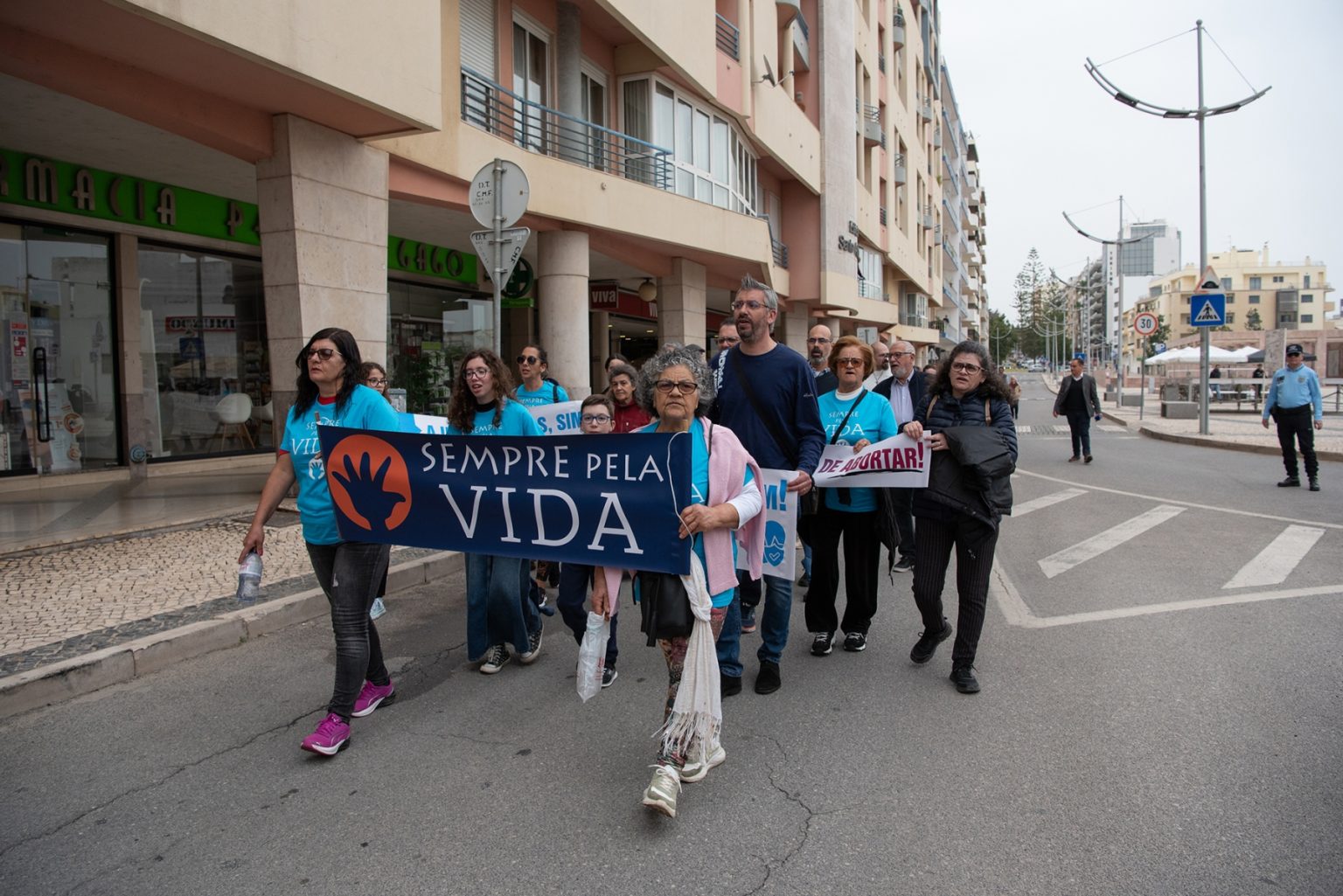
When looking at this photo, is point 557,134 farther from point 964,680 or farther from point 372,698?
point 964,680

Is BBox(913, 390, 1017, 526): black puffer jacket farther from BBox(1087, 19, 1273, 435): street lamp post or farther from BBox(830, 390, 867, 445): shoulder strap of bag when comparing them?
BBox(1087, 19, 1273, 435): street lamp post

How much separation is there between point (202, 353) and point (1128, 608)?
45.4ft

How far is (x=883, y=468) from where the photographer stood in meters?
Answer: 4.98

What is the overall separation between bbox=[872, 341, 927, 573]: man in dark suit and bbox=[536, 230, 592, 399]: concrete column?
6698mm

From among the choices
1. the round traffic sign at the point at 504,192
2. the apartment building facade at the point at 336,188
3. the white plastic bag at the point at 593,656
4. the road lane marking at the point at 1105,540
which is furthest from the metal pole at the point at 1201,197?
the white plastic bag at the point at 593,656

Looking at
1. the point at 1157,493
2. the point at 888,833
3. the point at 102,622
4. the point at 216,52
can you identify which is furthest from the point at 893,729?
the point at 1157,493

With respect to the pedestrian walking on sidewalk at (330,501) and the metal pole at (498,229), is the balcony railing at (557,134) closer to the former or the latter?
the metal pole at (498,229)

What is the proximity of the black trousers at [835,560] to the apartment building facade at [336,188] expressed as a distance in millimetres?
5381

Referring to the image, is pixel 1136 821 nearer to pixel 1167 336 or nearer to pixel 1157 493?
pixel 1157 493

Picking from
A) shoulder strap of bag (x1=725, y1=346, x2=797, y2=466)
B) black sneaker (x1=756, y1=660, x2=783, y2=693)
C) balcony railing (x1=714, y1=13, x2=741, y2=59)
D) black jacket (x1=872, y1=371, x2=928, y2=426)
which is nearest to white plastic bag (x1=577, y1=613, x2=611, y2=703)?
black sneaker (x1=756, y1=660, x2=783, y2=693)

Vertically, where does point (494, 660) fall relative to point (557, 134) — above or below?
below

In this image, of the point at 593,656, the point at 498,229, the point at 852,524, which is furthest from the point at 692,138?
the point at 593,656

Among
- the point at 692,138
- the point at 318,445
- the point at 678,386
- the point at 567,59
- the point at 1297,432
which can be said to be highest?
the point at 567,59

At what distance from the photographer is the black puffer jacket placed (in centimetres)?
467
